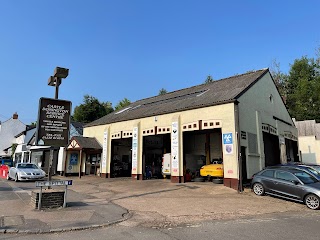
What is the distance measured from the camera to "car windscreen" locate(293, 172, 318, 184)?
11.5 m

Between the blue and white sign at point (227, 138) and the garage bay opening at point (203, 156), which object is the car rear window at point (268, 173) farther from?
the garage bay opening at point (203, 156)

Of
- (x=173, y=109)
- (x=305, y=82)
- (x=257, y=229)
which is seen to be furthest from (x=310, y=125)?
(x=257, y=229)

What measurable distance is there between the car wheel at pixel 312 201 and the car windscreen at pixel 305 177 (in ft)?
2.66

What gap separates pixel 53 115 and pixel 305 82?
140ft

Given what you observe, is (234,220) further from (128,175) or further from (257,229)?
(128,175)

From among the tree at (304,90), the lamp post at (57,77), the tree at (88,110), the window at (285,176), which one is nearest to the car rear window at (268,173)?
the window at (285,176)

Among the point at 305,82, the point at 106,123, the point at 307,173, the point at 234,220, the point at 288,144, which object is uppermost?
the point at 305,82

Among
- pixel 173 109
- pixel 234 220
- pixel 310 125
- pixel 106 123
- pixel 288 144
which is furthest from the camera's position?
pixel 310 125

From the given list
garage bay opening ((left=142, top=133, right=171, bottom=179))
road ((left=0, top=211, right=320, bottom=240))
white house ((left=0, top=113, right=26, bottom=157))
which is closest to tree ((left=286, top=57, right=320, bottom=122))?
garage bay opening ((left=142, top=133, right=171, bottom=179))

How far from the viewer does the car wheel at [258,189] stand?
13.0m

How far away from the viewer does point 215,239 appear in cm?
584

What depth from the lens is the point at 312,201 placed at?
1053cm

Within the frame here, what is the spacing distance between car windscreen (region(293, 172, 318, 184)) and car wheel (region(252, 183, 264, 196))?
1826mm

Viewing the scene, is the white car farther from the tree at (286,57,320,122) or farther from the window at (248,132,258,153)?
the tree at (286,57,320,122)
